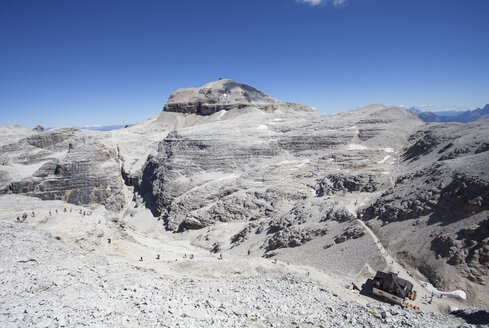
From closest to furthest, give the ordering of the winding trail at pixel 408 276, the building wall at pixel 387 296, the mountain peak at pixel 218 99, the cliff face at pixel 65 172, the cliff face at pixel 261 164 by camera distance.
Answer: the building wall at pixel 387 296, the winding trail at pixel 408 276, the cliff face at pixel 261 164, the cliff face at pixel 65 172, the mountain peak at pixel 218 99

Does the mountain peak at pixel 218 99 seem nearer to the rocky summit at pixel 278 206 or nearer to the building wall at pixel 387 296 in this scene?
the rocky summit at pixel 278 206

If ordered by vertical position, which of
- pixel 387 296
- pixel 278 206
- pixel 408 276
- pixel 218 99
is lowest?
pixel 408 276

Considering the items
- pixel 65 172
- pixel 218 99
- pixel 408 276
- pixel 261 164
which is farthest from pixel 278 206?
pixel 218 99

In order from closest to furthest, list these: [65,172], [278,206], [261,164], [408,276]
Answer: [408,276] < [278,206] < [261,164] < [65,172]

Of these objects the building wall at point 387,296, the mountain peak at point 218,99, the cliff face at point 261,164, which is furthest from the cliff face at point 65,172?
the building wall at point 387,296

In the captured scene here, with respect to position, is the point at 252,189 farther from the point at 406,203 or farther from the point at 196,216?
the point at 406,203

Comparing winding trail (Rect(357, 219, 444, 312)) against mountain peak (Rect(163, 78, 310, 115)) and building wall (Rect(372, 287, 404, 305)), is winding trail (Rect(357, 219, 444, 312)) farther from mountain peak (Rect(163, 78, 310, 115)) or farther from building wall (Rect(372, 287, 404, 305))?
mountain peak (Rect(163, 78, 310, 115))

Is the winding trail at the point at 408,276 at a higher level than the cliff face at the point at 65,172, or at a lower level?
lower

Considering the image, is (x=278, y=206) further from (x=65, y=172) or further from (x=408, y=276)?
(x=65, y=172)

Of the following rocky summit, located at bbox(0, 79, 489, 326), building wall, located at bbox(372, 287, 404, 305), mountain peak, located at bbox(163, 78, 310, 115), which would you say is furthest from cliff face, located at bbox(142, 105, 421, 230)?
mountain peak, located at bbox(163, 78, 310, 115)
